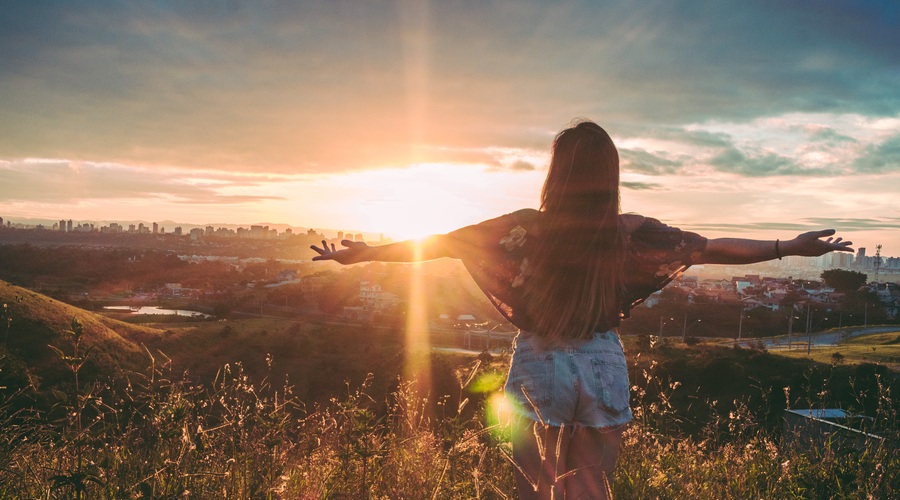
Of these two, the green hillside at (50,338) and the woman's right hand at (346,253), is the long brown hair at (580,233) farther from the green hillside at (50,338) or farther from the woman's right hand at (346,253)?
the green hillside at (50,338)

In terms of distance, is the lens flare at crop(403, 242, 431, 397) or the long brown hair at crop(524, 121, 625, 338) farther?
the lens flare at crop(403, 242, 431, 397)

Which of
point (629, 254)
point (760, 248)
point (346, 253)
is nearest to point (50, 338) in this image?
point (346, 253)

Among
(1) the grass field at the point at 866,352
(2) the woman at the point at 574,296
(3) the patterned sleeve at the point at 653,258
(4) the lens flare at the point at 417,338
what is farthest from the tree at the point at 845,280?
(2) the woman at the point at 574,296

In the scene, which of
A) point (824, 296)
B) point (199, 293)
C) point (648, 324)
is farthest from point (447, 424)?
point (199, 293)

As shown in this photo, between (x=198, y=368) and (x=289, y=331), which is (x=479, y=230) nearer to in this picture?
(x=198, y=368)

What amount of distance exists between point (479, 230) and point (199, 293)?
4014 inches

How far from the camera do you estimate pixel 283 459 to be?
7.57 ft

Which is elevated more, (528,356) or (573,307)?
(573,307)

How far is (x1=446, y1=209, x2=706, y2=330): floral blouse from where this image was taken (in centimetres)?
215

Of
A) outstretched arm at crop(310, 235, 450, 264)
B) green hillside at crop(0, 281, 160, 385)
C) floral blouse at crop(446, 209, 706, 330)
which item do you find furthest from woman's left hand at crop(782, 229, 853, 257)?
green hillside at crop(0, 281, 160, 385)

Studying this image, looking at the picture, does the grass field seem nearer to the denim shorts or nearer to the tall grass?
the tall grass

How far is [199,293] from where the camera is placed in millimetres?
94688

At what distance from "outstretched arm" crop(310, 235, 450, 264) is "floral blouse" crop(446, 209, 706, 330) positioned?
18 centimetres

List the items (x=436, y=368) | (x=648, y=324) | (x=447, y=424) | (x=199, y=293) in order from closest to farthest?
(x=447, y=424) < (x=436, y=368) < (x=648, y=324) < (x=199, y=293)
